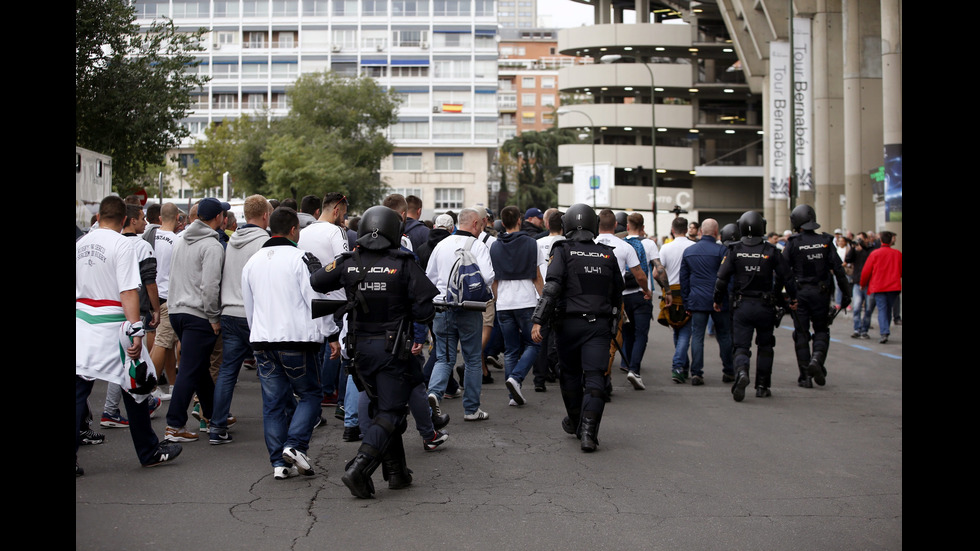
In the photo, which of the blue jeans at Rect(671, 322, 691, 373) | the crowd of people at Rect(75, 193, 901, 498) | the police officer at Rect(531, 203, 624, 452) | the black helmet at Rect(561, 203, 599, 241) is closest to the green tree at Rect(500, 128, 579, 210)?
the blue jeans at Rect(671, 322, 691, 373)

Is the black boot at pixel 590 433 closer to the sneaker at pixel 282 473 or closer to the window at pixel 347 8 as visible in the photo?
the sneaker at pixel 282 473

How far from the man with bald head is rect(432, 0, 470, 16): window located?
8125 cm

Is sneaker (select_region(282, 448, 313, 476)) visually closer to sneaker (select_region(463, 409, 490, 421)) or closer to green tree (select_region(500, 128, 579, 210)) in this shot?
sneaker (select_region(463, 409, 490, 421))

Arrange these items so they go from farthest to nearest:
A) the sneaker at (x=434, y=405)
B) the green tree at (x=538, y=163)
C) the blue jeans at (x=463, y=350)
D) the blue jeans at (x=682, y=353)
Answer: the green tree at (x=538, y=163), the blue jeans at (x=682, y=353), the blue jeans at (x=463, y=350), the sneaker at (x=434, y=405)

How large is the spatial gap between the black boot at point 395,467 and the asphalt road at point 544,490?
0.33ft

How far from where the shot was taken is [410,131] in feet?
293

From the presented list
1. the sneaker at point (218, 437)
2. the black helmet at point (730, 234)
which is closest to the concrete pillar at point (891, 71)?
the black helmet at point (730, 234)

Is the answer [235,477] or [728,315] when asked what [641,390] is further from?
[235,477]

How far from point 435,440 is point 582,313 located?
5.21ft

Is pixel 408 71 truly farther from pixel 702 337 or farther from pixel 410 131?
pixel 702 337

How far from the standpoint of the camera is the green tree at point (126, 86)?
19547 millimetres

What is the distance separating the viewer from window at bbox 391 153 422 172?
8962cm
